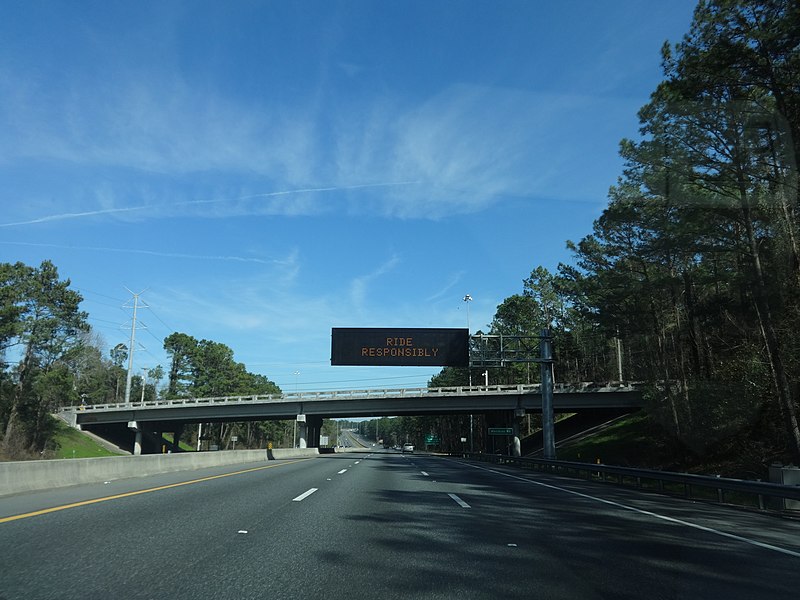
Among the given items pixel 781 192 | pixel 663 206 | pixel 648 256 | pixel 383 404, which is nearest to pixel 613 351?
pixel 383 404

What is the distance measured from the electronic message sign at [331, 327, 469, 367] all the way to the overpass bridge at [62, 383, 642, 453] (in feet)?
76.6

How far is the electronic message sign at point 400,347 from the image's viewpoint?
1452 inches

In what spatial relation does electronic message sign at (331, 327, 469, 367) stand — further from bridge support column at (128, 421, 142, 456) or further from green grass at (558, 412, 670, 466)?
bridge support column at (128, 421, 142, 456)

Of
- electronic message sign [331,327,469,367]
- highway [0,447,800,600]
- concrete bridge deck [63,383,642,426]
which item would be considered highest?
electronic message sign [331,327,469,367]

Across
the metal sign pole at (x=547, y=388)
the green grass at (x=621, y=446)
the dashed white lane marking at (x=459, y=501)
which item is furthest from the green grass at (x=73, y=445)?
the dashed white lane marking at (x=459, y=501)

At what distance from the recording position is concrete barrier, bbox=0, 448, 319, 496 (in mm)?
11812

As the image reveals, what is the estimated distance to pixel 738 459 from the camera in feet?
95.7

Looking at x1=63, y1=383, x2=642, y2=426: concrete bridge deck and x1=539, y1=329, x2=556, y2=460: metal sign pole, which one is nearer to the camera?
x1=539, y1=329, x2=556, y2=460: metal sign pole

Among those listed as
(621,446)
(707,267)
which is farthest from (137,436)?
(707,267)

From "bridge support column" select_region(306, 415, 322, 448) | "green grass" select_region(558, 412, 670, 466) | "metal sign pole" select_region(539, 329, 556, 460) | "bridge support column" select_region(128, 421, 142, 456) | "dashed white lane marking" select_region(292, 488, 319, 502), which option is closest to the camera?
"dashed white lane marking" select_region(292, 488, 319, 502)

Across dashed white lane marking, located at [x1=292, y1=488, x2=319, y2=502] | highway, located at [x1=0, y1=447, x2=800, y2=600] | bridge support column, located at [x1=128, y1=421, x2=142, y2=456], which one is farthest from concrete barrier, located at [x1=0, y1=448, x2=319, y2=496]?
bridge support column, located at [x1=128, y1=421, x2=142, y2=456]

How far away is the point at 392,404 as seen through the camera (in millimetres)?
61750

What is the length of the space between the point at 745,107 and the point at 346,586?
22654 millimetres

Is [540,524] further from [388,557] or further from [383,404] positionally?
[383,404]
